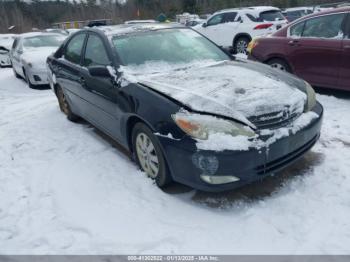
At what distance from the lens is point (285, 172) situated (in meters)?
3.51

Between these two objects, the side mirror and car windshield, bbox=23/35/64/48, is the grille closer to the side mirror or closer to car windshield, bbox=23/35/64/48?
A: the side mirror

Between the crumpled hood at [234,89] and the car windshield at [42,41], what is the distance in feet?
25.6

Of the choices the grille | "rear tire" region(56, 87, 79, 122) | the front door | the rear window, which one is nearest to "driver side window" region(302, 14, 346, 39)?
the grille

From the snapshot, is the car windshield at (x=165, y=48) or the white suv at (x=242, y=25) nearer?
the car windshield at (x=165, y=48)

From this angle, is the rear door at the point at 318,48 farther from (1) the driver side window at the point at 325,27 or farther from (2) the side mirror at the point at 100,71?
(2) the side mirror at the point at 100,71

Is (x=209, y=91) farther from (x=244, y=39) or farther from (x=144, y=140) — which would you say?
(x=244, y=39)

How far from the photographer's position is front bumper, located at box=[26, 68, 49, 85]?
28.3 feet

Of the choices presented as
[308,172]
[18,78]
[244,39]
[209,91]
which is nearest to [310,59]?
[308,172]

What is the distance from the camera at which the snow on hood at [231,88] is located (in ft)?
9.51

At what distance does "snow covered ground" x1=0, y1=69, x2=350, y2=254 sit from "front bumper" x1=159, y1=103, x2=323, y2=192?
0.32 metres

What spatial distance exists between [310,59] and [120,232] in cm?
463

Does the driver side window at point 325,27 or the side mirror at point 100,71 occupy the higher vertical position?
the driver side window at point 325,27

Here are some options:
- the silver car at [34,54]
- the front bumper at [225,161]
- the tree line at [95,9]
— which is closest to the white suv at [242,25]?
the silver car at [34,54]

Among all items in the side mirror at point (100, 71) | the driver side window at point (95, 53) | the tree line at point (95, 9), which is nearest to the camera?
the side mirror at point (100, 71)
